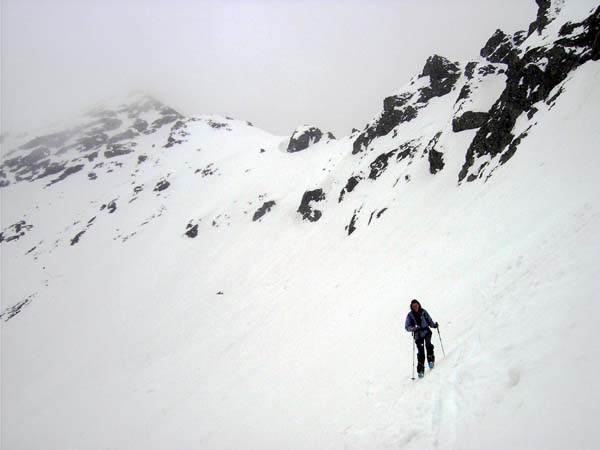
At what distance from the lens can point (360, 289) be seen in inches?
933

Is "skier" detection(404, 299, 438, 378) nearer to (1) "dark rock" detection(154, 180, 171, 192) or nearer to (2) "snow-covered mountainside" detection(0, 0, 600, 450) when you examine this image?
(2) "snow-covered mountainside" detection(0, 0, 600, 450)

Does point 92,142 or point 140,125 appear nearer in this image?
point 92,142

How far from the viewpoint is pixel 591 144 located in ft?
46.1

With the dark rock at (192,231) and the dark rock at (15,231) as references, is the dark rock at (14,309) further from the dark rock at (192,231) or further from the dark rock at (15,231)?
the dark rock at (15,231)

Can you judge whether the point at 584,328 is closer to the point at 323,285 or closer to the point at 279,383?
the point at 279,383

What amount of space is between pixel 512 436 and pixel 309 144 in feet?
226

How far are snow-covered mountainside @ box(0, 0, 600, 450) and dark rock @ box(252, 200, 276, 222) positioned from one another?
0.37m

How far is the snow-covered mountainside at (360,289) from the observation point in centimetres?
714

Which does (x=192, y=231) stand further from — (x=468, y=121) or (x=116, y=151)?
(x=116, y=151)

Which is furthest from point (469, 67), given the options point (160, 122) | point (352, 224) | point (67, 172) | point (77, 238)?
point (160, 122)

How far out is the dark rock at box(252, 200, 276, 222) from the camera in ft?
164

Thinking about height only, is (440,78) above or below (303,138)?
above

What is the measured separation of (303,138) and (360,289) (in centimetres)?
5267

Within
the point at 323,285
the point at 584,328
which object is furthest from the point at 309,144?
the point at 584,328
